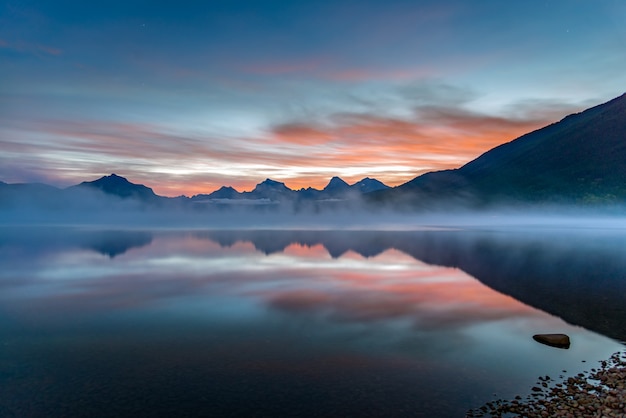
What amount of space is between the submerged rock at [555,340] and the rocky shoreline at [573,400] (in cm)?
483

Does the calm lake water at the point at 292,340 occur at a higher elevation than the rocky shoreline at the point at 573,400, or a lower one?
lower

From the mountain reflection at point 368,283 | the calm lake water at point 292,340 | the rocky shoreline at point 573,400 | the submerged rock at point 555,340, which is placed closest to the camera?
the rocky shoreline at point 573,400

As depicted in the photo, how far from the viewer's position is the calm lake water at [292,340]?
1838 cm

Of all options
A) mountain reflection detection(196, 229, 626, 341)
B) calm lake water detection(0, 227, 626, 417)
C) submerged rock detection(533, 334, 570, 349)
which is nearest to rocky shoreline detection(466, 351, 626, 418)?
calm lake water detection(0, 227, 626, 417)

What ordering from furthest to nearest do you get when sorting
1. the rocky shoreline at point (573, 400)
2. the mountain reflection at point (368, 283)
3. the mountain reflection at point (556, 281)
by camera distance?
the mountain reflection at point (368, 283)
the mountain reflection at point (556, 281)
the rocky shoreline at point (573, 400)

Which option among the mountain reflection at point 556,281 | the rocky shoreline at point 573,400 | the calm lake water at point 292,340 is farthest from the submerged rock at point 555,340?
the rocky shoreline at point 573,400

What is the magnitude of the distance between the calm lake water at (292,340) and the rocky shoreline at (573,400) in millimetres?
841

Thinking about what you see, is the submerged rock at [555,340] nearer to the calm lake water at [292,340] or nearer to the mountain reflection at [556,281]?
the calm lake water at [292,340]

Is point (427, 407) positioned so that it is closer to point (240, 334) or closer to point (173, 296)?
point (240, 334)

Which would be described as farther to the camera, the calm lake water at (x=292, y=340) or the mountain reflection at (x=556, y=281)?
the mountain reflection at (x=556, y=281)

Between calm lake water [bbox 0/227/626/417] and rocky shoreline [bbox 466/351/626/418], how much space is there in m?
0.84

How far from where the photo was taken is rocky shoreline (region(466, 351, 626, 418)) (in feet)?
51.6

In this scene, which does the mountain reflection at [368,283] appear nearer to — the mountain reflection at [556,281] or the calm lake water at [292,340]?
the mountain reflection at [556,281]

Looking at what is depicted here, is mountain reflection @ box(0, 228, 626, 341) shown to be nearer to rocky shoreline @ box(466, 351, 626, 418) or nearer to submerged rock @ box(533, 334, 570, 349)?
submerged rock @ box(533, 334, 570, 349)
